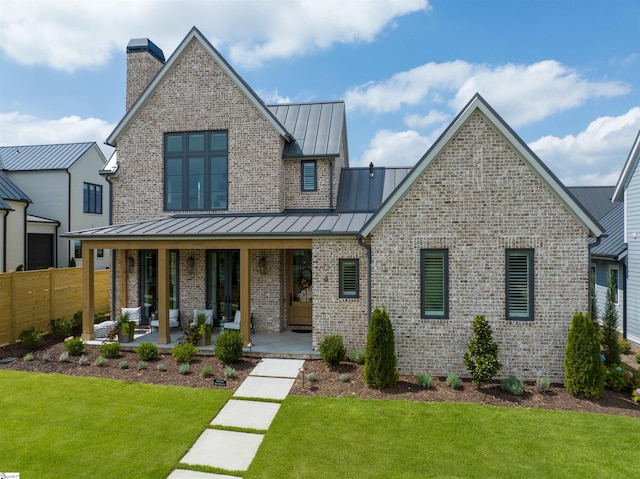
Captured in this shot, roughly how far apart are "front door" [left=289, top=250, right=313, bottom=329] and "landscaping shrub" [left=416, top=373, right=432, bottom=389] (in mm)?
5275

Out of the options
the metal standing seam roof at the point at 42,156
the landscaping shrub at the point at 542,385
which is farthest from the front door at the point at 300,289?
the metal standing seam roof at the point at 42,156

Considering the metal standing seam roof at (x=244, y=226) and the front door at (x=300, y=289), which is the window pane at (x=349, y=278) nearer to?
the metal standing seam roof at (x=244, y=226)

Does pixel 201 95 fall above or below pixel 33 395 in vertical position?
above

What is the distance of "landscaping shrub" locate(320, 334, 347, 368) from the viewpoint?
986 cm

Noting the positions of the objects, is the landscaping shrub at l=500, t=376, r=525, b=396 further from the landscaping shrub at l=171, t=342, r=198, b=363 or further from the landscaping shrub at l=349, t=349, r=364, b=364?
the landscaping shrub at l=171, t=342, r=198, b=363

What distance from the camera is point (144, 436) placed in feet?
22.2

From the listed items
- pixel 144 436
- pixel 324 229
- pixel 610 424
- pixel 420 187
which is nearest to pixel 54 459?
pixel 144 436

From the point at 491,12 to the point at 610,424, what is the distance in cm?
1127

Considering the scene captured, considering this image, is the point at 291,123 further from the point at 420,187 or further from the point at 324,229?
the point at 420,187

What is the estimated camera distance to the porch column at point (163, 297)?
1180 cm

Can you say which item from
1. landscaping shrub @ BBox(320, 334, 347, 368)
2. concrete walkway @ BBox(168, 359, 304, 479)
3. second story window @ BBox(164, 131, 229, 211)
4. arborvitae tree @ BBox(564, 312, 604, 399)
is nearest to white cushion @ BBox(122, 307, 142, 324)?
second story window @ BBox(164, 131, 229, 211)

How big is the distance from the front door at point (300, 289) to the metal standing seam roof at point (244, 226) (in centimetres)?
160

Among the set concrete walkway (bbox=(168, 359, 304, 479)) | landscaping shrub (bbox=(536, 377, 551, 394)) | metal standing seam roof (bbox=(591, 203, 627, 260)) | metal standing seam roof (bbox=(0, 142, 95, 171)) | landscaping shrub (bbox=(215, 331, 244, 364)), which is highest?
metal standing seam roof (bbox=(0, 142, 95, 171))

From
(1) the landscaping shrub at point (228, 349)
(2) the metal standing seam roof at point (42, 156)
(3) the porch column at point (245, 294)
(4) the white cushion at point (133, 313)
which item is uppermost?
(2) the metal standing seam roof at point (42, 156)
